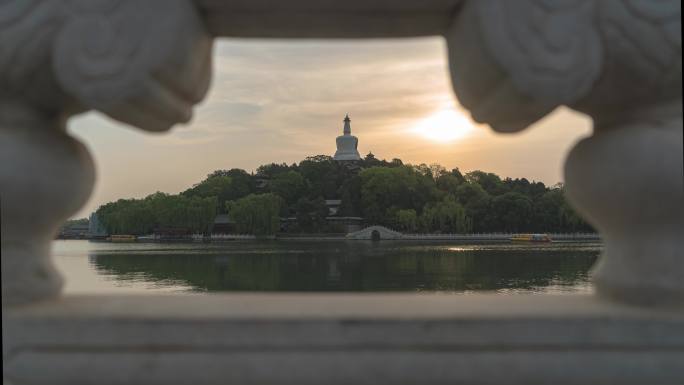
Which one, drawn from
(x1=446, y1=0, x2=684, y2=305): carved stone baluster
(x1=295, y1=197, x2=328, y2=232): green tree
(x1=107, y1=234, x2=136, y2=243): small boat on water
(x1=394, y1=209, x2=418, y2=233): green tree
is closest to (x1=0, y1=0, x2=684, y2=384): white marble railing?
(x1=446, y1=0, x2=684, y2=305): carved stone baluster

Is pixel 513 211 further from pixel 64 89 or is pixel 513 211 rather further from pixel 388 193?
pixel 64 89

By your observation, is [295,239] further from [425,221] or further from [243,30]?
[243,30]

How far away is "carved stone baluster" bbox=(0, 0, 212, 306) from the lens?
4.67 feet

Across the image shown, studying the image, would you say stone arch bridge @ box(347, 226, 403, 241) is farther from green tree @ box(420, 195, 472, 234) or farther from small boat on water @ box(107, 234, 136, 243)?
small boat on water @ box(107, 234, 136, 243)

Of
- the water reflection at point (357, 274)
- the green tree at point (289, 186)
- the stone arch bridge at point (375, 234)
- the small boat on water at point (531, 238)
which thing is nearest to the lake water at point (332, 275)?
the water reflection at point (357, 274)

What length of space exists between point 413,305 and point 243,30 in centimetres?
93

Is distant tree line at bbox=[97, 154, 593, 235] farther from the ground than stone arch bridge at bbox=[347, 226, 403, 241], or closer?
farther from the ground

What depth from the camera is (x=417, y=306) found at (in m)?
1.57

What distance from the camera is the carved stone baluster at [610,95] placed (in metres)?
1.40

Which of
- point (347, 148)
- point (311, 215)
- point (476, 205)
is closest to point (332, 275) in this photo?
point (311, 215)

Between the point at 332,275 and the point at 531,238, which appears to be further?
the point at 531,238

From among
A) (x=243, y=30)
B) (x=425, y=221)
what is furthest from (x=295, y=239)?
(x=243, y=30)

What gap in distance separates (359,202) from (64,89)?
156ft

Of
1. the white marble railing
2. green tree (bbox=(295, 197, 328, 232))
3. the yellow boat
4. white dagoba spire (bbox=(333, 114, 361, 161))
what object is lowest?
the yellow boat
